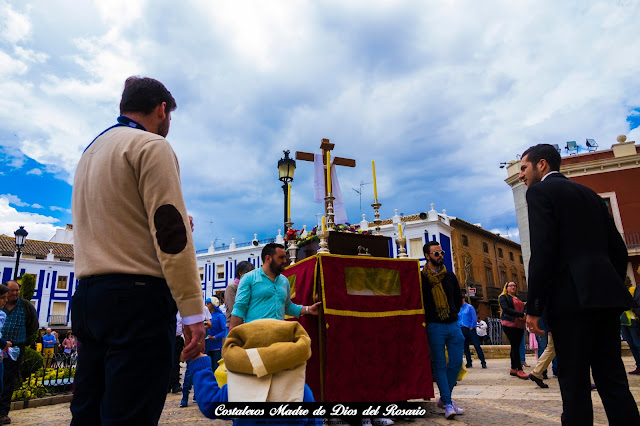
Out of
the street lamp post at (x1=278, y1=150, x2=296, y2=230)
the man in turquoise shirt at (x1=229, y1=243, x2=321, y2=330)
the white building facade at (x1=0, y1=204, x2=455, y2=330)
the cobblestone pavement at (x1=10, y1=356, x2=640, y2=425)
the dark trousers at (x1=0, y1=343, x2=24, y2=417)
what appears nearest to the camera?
the man in turquoise shirt at (x1=229, y1=243, x2=321, y2=330)

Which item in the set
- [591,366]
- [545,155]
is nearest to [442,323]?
[591,366]

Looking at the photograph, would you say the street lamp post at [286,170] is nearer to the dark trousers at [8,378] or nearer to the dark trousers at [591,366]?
the dark trousers at [8,378]

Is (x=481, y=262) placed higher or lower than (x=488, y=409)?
higher

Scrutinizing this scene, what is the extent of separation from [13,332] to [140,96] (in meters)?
5.18

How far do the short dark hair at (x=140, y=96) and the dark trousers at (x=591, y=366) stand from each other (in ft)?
8.71

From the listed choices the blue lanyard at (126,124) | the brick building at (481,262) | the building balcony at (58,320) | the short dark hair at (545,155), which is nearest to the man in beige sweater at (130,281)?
the blue lanyard at (126,124)

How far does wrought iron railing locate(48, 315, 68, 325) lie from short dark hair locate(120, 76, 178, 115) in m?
40.1

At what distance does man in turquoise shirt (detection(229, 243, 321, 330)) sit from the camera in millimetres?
3982

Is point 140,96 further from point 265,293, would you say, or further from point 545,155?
point 545,155

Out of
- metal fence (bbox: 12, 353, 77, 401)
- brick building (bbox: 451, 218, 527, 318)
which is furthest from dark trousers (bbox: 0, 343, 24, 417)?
brick building (bbox: 451, 218, 527, 318)

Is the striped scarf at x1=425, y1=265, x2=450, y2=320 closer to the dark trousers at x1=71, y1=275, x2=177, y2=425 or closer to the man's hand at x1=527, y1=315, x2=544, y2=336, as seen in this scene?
the man's hand at x1=527, y1=315, x2=544, y2=336

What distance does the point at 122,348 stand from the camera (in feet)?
5.03

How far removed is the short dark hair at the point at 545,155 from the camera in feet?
9.78

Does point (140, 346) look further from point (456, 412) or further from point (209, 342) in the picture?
point (209, 342)
